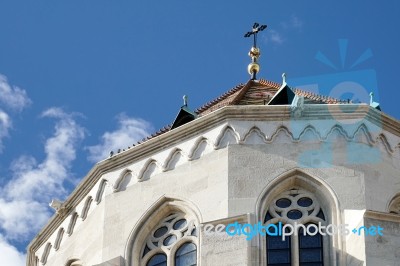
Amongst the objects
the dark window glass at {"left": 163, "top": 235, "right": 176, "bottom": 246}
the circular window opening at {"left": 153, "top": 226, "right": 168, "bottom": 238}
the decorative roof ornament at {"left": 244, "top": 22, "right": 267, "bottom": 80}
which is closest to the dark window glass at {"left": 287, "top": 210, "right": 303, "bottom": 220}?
the dark window glass at {"left": 163, "top": 235, "right": 176, "bottom": 246}

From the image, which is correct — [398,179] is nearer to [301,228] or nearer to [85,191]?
[301,228]

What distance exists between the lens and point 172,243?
1407 inches

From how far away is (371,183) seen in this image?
35.7 metres

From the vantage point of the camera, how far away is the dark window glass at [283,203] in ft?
117

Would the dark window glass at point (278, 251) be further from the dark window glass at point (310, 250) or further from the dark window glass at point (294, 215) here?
the dark window glass at point (294, 215)

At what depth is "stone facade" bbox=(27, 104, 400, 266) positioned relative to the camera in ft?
115

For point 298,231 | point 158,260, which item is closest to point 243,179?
point 298,231

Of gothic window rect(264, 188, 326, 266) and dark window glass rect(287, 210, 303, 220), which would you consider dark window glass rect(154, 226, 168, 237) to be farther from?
dark window glass rect(287, 210, 303, 220)

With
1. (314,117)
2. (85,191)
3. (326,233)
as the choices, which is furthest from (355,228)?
(85,191)

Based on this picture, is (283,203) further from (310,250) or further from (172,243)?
(172,243)

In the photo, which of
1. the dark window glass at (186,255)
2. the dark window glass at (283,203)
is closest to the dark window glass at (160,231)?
the dark window glass at (186,255)

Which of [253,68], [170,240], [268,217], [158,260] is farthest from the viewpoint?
[253,68]

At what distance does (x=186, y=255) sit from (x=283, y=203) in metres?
2.08

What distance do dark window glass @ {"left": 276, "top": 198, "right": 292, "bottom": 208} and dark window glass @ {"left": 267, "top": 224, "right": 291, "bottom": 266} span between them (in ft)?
2.70
